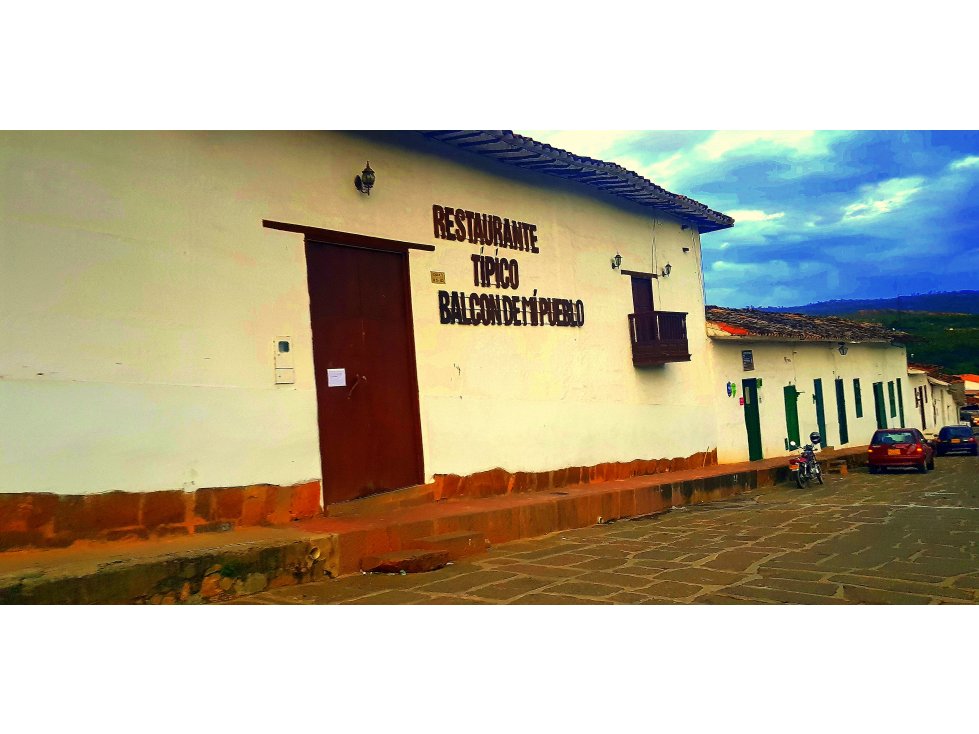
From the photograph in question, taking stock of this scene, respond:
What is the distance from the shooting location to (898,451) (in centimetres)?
1842

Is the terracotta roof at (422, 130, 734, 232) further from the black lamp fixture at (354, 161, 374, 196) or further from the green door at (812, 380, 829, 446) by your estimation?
the green door at (812, 380, 829, 446)

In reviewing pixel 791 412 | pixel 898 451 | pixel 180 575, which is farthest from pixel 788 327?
pixel 180 575

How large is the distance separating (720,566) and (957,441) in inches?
913

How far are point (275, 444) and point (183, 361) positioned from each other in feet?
3.79

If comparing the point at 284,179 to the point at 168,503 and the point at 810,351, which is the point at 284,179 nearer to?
the point at 168,503

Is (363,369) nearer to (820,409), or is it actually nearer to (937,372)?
(820,409)

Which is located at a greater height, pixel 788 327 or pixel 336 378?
pixel 788 327

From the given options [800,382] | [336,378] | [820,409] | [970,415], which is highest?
[336,378]

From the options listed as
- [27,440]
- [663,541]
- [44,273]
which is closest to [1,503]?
[27,440]

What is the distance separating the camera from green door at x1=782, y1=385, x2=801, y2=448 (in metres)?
19.3

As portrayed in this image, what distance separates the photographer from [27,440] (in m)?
5.41

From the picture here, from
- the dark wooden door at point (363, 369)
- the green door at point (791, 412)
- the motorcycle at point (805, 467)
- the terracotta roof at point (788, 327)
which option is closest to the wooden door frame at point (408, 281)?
the dark wooden door at point (363, 369)

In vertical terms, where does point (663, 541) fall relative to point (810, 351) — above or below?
below

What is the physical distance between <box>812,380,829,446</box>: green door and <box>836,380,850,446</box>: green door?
1.35m
